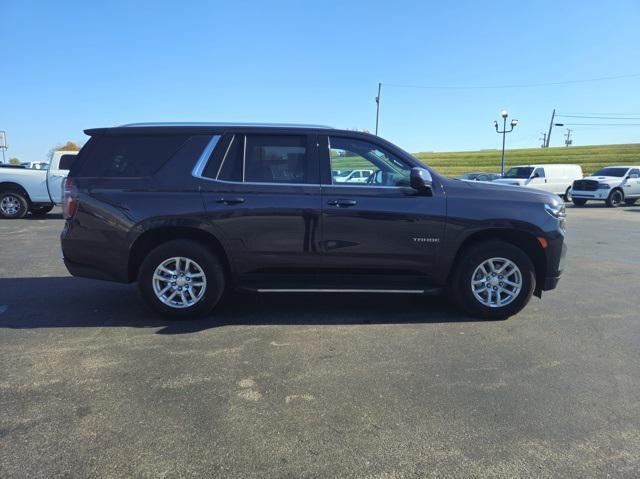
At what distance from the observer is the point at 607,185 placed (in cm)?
2270

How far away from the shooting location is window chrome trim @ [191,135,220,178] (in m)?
4.74

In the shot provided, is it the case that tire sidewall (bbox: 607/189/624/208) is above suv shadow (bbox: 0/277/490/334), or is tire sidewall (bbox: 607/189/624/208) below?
above

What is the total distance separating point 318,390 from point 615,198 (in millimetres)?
24890

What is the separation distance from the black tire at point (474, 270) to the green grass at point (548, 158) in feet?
166

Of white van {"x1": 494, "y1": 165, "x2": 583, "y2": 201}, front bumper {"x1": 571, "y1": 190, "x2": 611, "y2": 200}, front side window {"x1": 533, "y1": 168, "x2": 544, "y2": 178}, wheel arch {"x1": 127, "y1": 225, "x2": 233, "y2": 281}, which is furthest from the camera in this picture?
front side window {"x1": 533, "y1": 168, "x2": 544, "y2": 178}

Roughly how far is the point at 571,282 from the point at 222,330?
507 centimetres

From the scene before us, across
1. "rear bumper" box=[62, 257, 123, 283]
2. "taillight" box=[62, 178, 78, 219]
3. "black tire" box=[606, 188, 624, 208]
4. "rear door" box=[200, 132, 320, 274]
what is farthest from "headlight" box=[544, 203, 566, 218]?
"black tire" box=[606, 188, 624, 208]

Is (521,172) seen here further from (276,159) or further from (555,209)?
(276,159)

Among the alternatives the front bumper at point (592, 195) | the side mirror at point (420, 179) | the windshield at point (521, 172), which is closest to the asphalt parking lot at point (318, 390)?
the side mirror at point (420, 179)

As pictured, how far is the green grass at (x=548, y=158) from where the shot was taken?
54.0m

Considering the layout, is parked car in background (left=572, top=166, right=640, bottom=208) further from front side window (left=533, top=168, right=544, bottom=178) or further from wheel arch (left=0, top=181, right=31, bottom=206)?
wheel arch (left=0, top=181, right=31, bottom=206)

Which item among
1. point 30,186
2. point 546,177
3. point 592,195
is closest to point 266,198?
point 30,186

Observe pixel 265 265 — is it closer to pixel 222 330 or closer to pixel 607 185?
pixel 222 330

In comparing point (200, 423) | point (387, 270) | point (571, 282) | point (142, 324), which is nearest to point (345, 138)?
point (387, 270)
